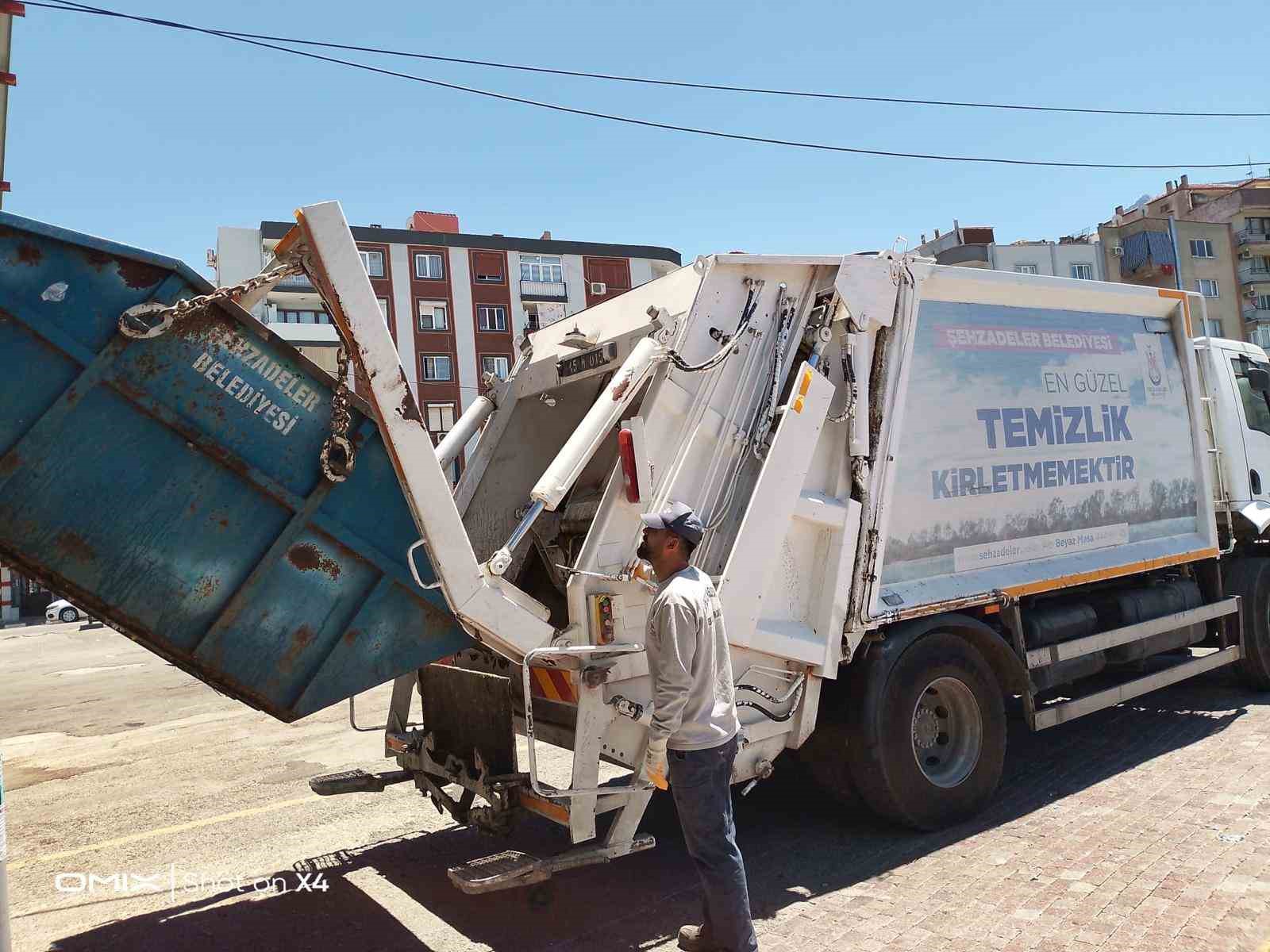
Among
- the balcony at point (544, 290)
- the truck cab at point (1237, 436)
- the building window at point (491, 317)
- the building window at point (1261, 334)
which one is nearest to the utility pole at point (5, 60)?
the truck cab at point (1237, 436)

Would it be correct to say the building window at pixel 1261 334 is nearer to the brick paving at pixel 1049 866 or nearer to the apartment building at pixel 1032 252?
the apartment building at pixel 1032 252

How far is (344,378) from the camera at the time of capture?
3.52 metres

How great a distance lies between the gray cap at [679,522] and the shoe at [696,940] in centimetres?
141

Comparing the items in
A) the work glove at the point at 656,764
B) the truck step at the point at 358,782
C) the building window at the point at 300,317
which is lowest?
the truck step at the point at 358,782

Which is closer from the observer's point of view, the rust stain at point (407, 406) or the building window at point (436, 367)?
the rust stain at point (407, 406)

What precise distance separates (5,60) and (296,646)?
418 cm

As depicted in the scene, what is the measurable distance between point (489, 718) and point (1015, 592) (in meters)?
3.03

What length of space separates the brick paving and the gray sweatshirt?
3.11 feet

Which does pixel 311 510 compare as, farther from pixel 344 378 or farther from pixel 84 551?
pixel 84 551

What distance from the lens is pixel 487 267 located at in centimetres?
4319

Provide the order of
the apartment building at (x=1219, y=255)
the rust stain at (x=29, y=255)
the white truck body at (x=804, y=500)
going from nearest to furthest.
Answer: the rust stain at (x=29, y=255) < the white truck body at (x=804, y=500) < the apartment building at (x=1219, y=255)

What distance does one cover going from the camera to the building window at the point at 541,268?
44.2 m

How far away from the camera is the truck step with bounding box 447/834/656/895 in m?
3.36

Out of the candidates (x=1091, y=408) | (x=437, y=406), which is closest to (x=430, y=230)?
(x=437, y=406)
